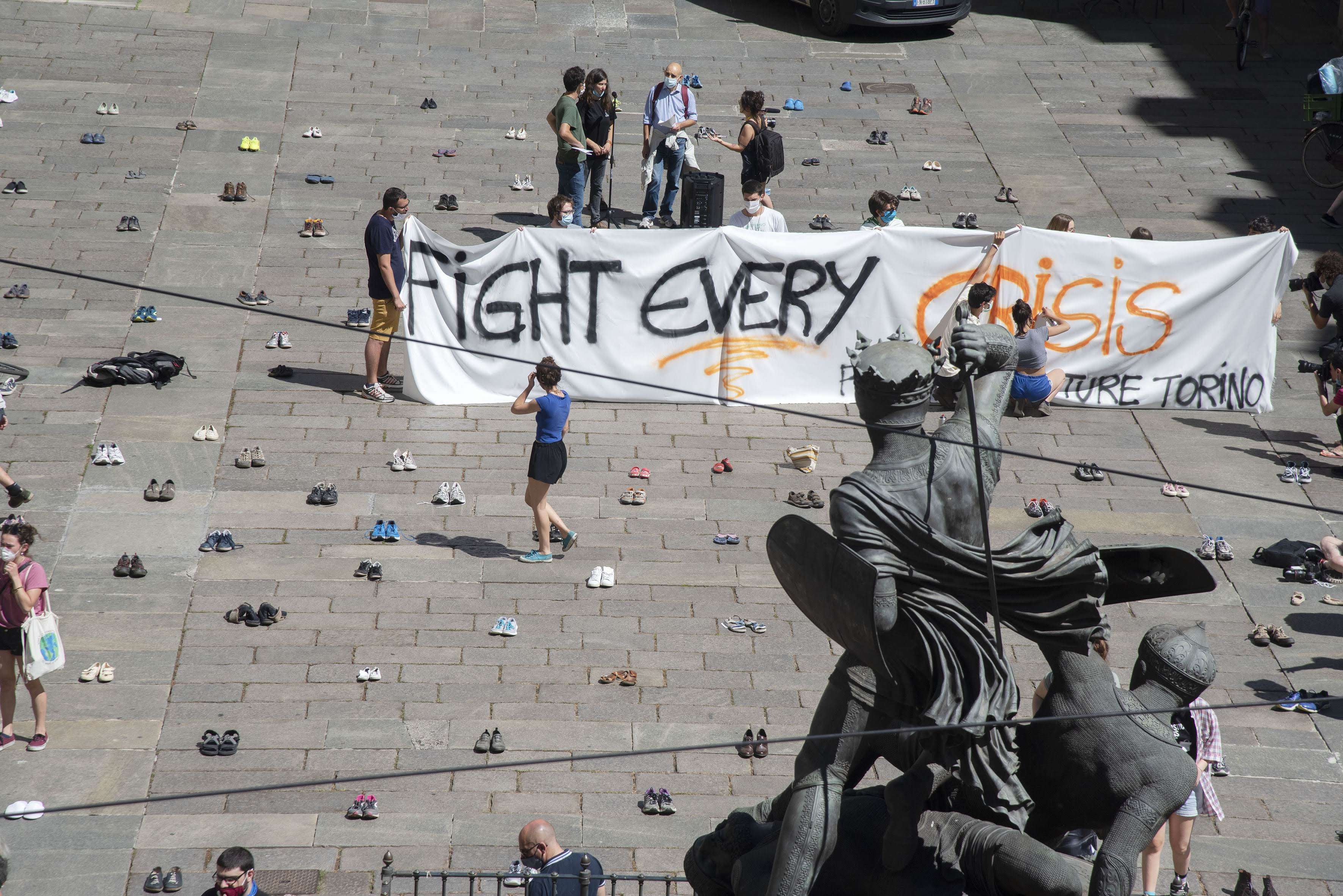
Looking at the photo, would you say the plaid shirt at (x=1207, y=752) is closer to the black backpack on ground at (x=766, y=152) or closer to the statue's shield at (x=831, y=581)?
the statue's shield at (x=831, y=581)

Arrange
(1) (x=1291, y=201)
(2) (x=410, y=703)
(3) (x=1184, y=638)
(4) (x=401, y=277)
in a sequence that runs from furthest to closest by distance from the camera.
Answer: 1. (1) (x=1291, y=201)
2. (4) (x=401, y=277)
3. (2) (x=410, y=703)
4. (3) (x=1184, y=638)

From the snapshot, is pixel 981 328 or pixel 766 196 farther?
pixel 766 196

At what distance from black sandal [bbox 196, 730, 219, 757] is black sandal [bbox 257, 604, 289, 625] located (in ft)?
4.43

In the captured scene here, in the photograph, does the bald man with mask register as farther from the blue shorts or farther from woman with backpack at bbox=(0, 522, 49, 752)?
the blue shorts

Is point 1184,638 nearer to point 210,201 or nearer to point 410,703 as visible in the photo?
point 410,703

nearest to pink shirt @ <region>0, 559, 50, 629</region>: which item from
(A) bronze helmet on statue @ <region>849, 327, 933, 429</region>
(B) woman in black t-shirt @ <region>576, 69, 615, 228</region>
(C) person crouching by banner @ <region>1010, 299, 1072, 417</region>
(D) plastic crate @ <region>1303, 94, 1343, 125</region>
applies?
(A) bronze helmet on statue @ <region>849, 327, 933, 429</region>

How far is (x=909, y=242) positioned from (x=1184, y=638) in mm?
8297

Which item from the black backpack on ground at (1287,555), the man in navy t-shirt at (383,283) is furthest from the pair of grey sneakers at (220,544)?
the black backpack on ground at (1287,555)

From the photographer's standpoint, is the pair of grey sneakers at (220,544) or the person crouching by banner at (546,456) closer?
the person crouching by banner at (546,456)

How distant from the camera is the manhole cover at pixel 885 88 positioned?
2017cm

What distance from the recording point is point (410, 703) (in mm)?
9844

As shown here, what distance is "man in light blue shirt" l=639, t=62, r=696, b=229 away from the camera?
16.1 meters

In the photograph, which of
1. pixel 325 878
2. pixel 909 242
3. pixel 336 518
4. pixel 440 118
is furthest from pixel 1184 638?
pixel 440 118

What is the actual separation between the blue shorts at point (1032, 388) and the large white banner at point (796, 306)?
508mm
